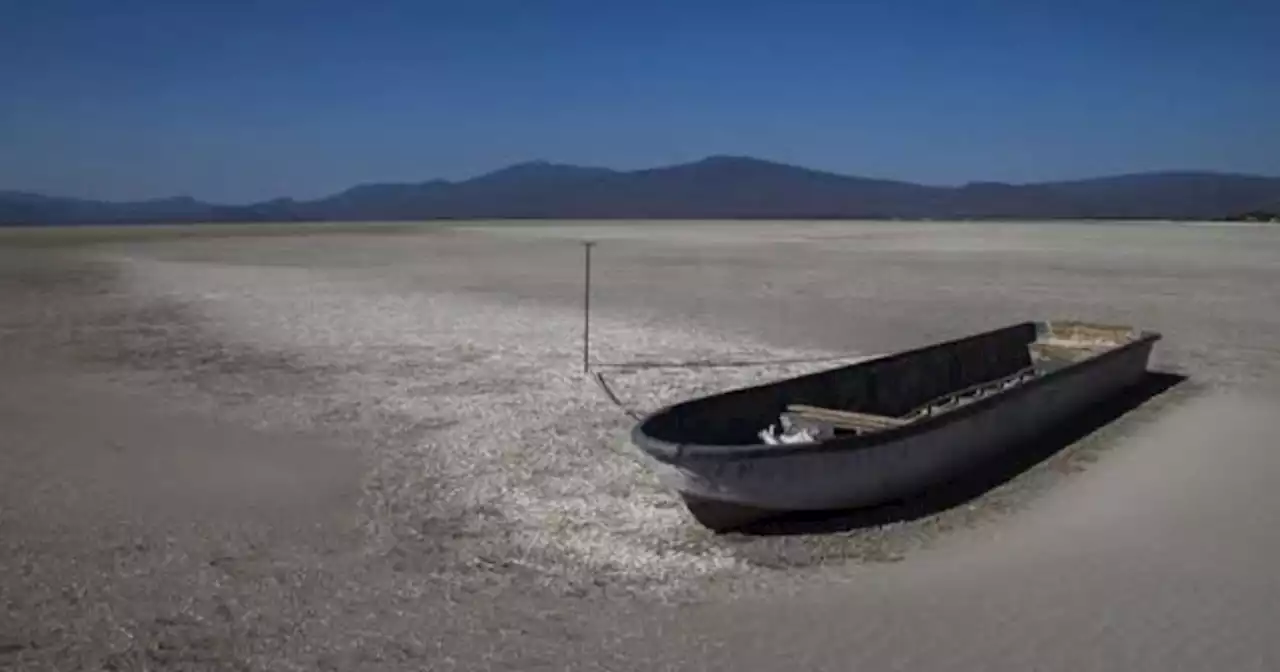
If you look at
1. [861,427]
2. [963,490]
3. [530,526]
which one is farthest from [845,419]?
[530,526]

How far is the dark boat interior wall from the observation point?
5.93 m

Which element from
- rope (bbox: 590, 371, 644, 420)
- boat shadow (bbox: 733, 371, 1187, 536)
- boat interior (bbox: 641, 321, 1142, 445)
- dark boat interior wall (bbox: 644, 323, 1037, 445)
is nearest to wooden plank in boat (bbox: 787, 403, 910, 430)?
boat interior (bbox: 641, 321, 1142, 445)

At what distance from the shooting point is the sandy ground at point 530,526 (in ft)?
13.7

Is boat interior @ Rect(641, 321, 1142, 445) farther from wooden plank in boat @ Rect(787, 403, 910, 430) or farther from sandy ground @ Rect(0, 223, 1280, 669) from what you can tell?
sandy ground @ Rect(0, 223, 1280, 669)

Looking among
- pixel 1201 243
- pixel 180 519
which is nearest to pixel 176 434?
pixel 180 519

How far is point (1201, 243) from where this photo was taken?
35062mm

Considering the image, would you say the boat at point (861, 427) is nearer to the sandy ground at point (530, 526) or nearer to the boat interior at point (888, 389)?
the boat interior at point (888, 389)

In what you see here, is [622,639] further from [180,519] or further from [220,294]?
[220,294]

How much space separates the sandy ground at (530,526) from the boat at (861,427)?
199 mm

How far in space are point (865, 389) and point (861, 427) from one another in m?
1.25

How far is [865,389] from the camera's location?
7.52 meters

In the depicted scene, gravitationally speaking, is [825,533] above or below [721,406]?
below

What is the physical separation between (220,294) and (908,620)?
16.1 metres

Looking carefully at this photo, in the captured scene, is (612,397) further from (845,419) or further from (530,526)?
A: (530,526)
